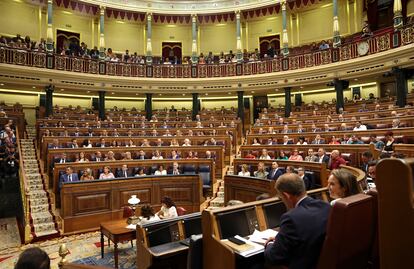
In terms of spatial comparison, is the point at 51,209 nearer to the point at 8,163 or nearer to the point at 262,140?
the point at 8,163

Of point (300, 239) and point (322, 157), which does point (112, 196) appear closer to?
point (322, 157)

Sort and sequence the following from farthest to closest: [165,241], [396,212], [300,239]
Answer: [165,241] < [300,239] < [396,212]

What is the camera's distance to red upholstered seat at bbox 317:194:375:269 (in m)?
1.55

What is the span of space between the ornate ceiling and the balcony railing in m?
3.05

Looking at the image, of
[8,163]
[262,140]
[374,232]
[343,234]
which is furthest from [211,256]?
[262,140]

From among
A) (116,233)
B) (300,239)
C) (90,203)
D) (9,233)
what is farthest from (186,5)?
(300,239)

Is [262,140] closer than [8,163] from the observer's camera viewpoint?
No

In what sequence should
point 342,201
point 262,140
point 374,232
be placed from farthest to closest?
point 262,140 < point 374,232 < point 342,201

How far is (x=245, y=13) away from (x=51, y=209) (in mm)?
13906

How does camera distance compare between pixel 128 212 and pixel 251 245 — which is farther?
pixel 128 212

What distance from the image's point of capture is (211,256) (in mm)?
2041

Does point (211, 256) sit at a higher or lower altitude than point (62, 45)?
lower

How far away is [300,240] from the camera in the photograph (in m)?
1.59

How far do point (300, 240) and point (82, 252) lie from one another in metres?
3.80
